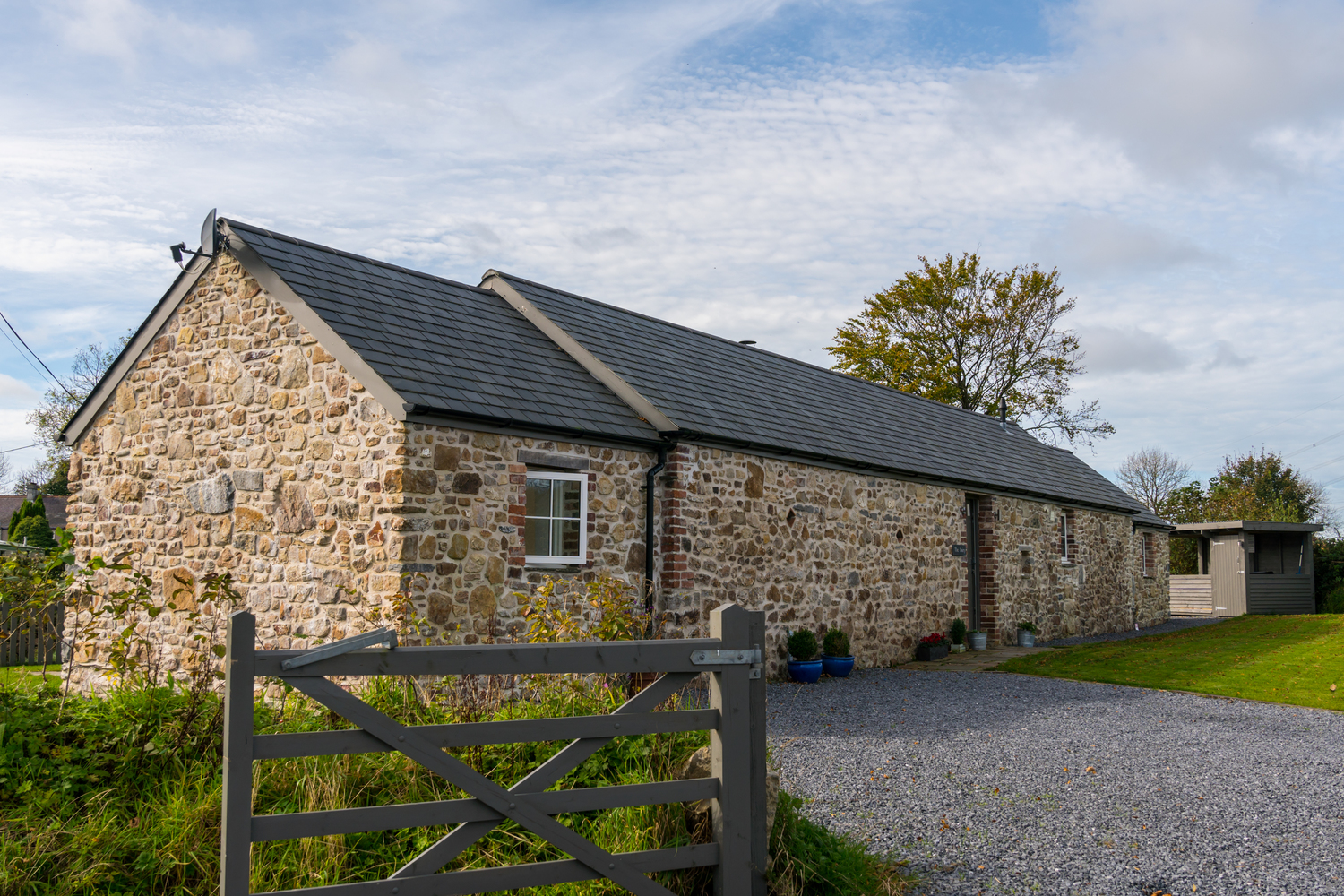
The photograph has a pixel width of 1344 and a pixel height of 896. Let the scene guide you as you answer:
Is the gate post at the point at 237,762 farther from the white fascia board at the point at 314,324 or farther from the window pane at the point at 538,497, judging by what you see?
the window pane at the point at 538,497

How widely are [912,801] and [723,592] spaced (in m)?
5.60

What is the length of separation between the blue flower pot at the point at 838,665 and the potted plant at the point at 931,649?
8.93 feet

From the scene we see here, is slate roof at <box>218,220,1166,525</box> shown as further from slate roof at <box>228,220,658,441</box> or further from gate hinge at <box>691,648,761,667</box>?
gate hinge at <box>691,648,761,667</box>

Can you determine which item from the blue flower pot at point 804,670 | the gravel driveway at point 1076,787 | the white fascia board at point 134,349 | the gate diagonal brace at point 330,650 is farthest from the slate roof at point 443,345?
the gate diagonal brace at point 330,650

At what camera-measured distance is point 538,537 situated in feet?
34.5

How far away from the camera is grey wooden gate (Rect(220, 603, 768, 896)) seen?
362 cm

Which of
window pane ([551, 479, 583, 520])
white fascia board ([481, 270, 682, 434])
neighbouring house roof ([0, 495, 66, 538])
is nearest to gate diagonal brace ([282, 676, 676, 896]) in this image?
window pane ([551, 479, 583, 520])

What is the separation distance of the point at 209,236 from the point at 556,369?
4.26 m

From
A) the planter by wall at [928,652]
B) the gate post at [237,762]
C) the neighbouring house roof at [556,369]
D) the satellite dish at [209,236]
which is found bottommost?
the planter by wall at [928,652]

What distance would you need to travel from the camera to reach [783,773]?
296 inches

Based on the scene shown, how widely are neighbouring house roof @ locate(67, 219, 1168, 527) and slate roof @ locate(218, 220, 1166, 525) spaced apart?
3 cm

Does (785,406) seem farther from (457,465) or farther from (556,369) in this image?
(457,465)

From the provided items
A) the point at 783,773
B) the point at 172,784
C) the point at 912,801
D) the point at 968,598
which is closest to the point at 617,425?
the point at 783,773

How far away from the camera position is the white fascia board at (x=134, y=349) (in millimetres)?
11273
